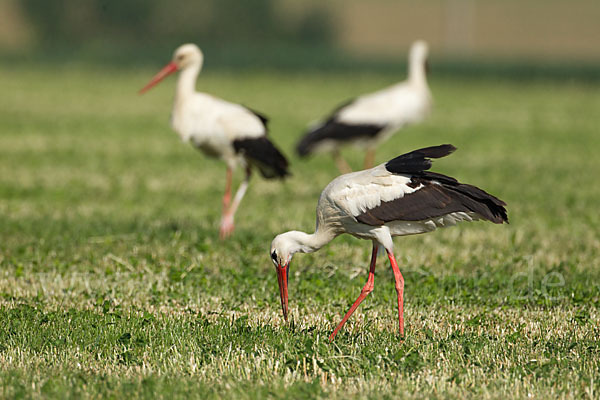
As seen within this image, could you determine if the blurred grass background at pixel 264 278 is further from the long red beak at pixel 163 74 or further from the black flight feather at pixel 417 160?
the long red beak at pixel 163 74

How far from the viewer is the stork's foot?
820 centimetres

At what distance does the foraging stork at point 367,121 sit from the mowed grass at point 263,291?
23.1 inches

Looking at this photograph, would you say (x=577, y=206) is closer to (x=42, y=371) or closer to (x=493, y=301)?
(x=493, y=301)

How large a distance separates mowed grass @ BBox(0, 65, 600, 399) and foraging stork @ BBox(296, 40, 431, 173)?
588 mm

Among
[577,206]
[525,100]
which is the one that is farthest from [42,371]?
[525,100]

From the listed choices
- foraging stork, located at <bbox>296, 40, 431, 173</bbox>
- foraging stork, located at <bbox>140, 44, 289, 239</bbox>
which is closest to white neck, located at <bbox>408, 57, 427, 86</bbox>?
foraging stork, located at <bbox>296, 40, 431, 173</bbox>

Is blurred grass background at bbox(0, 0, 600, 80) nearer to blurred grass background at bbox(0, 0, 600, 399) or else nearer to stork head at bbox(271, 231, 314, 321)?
blurred grass background at bbox(0, 0, 600, 399)

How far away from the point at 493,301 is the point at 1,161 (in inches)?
380

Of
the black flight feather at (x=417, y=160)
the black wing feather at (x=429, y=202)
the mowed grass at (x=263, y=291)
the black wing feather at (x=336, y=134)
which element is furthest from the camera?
the black wing feather at (x=336, y=134)

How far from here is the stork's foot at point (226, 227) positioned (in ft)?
26.9

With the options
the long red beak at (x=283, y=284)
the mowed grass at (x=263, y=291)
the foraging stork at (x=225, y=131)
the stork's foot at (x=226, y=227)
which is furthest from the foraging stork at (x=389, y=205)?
the foraging stork at (x=225, y=131)

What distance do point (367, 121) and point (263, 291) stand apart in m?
6.41

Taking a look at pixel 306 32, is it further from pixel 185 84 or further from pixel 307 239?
pixel 307 239

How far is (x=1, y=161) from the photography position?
13.5 metres
